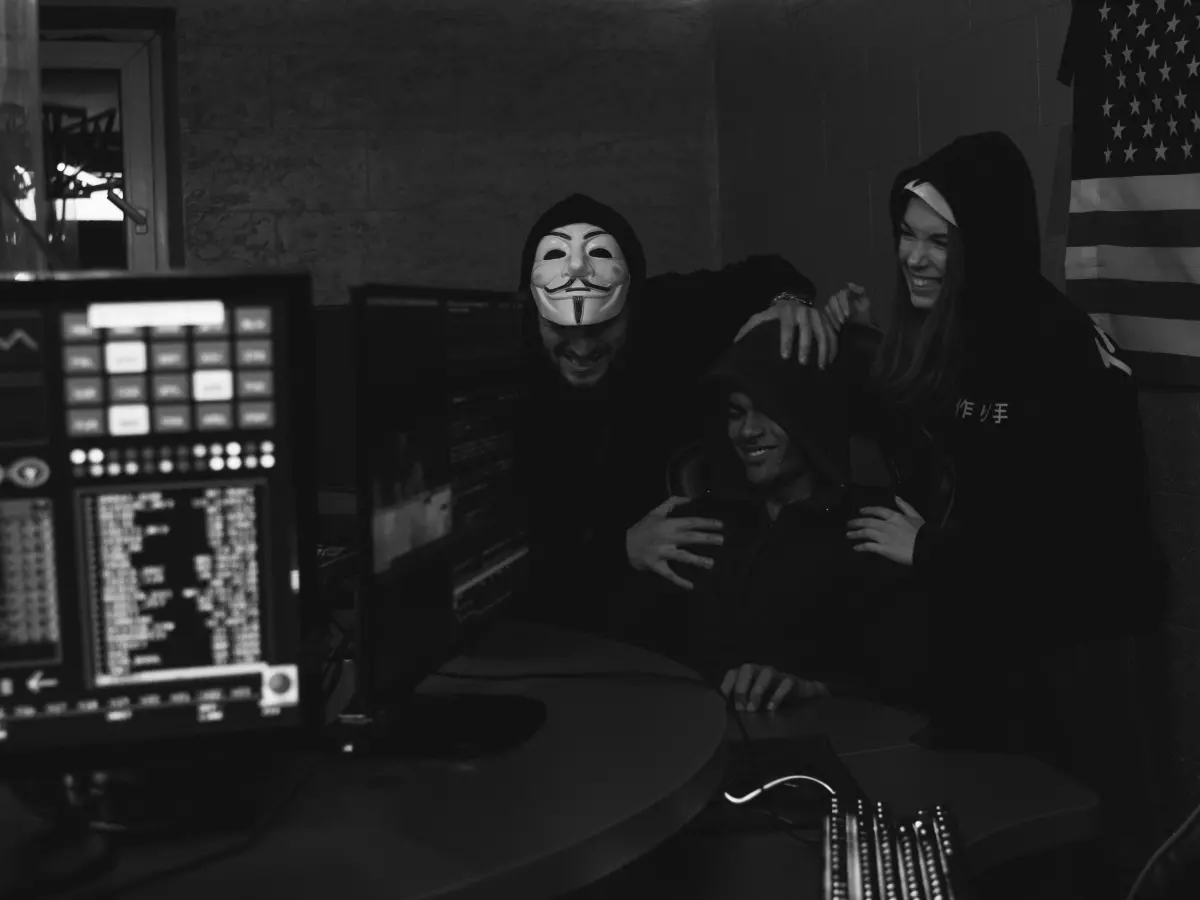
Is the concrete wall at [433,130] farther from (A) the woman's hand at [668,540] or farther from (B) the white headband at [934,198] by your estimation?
(B) the white headband at [934,198]

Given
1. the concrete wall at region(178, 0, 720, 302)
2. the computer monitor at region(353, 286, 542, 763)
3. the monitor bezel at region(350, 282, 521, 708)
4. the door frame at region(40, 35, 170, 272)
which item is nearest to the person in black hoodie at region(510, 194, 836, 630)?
the computer monitor at region(353, 286, 542, 763)

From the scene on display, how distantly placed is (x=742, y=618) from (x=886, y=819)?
96 cm

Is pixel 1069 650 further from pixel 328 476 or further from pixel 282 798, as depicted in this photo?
pixel 282 798

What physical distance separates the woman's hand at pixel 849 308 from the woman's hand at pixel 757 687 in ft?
3.07

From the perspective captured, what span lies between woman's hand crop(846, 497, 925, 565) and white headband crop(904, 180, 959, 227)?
0.47 metres

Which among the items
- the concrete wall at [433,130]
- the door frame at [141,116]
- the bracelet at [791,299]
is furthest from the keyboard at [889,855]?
the door frame at [141,116]

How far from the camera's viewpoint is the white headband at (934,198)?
2.09 metres

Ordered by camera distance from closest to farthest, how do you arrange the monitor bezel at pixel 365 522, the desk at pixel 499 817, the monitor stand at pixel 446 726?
the desk at pixel 499 817 < the monitor bezel at pixel 365 522 < the monitor stand at pixel 446 726

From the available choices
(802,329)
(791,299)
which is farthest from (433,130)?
(802,329)

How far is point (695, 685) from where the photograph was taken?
1.31 meters

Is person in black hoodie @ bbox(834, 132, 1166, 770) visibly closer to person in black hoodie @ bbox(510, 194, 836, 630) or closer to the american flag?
the american flag

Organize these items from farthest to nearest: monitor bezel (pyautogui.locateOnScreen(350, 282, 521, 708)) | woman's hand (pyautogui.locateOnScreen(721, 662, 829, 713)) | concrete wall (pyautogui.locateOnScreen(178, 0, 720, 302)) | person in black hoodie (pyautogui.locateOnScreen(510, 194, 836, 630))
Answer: concrete wall (pyautogui.locateOnScreen(178, 0, 720, 302)) < person in black hoodie (pyautogui.locateOnScreen(510, 194, 836, 630)) < woman's hand (pyautogui.locateOnScreen(721, 662, 829, 713)) < monitor bezel (pyautogui.locateOnScreen(350, 282, 521, 708))

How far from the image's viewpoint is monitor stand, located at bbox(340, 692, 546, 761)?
1.10 metres

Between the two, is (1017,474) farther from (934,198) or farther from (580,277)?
(580,277)
